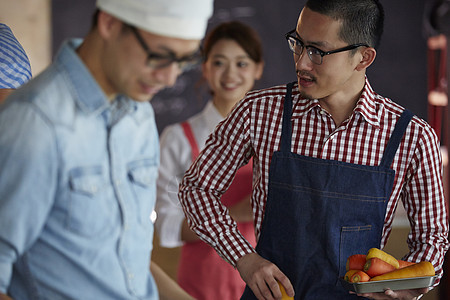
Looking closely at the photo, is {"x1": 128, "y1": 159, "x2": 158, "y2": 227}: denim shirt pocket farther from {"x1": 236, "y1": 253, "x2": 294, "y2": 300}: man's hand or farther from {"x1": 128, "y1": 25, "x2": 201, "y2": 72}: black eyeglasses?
{"x1": 236, "y1": 253, "x2": 294, "y2": 300}: man's hand

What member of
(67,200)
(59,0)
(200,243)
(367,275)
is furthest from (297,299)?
(59,0)

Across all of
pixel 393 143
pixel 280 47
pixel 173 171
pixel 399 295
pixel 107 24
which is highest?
pixel 107 24

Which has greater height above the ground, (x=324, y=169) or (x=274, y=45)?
(x=274, y=45)

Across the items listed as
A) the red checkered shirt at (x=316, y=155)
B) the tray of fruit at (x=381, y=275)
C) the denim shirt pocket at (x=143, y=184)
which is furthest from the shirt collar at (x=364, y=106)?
the denim shirt pocket at (x=143, y=184)

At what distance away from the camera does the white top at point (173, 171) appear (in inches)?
93.9

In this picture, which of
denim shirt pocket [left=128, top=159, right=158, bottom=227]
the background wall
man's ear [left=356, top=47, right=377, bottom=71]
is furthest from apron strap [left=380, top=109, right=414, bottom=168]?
the background wall

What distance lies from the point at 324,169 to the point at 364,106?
0.22 meters

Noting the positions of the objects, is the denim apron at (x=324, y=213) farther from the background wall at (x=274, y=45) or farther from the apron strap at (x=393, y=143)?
the background wall at (x=274, y=45)

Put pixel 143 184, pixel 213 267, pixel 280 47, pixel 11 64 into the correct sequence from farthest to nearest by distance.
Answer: pixel 280 47, pixel 213 267, pixel 11 64, pixel 143 184

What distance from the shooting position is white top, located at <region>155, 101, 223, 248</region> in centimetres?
Result: 238

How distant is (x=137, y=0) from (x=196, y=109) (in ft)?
11.4

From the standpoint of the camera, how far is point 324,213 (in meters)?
1.64

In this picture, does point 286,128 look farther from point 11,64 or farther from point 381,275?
point 11,64

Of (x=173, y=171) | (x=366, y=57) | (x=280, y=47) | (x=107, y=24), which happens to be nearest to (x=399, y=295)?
(x=366, y=57)
